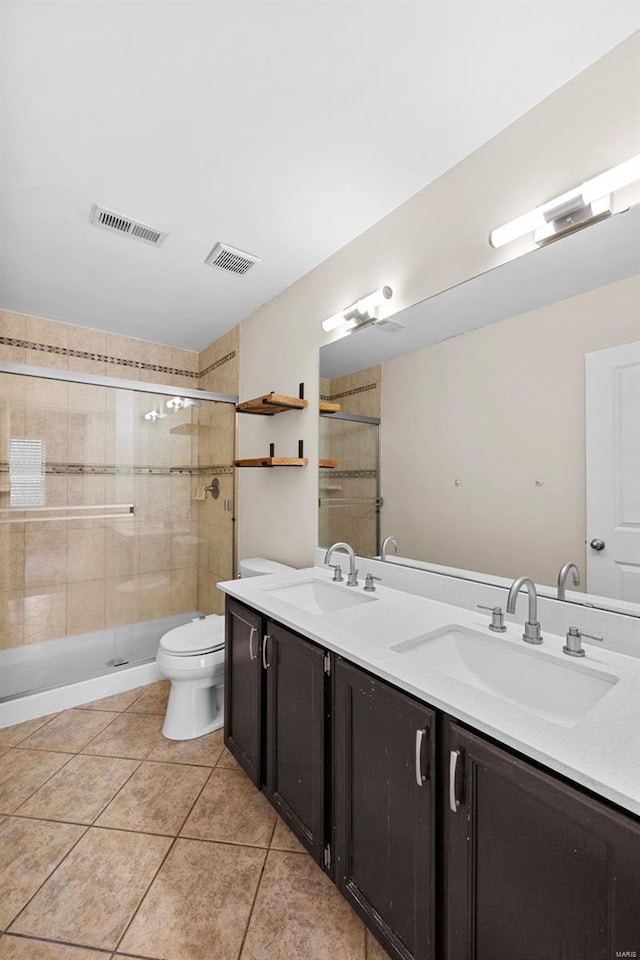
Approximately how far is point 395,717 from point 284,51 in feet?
6.05

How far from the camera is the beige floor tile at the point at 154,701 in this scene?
2.45 metres

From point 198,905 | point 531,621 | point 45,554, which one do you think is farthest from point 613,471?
point 45,554

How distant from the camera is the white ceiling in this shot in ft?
3.78

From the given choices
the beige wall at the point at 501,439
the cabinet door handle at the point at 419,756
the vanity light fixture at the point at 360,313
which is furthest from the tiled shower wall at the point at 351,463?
the cabinet door handle at the point at 419,756

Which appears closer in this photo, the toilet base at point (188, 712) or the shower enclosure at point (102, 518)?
the toilet base at point (188, 712)

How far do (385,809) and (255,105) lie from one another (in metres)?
2.12

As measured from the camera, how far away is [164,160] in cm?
163

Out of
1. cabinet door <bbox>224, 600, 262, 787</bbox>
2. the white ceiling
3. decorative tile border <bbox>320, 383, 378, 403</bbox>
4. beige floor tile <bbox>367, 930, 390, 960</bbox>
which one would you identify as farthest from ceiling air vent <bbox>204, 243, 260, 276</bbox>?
beige floor tile <bbox>367, 930, 390, 960</bbox>

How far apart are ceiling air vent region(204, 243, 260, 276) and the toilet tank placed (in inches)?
67.3

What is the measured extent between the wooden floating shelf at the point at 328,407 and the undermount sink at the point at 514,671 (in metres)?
1.27

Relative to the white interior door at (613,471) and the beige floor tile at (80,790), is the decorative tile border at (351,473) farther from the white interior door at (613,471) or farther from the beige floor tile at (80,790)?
the beige floor tile at (80,790)

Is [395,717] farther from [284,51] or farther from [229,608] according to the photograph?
[284,51]

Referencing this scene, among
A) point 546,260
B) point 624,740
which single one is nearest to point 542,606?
point 624,740

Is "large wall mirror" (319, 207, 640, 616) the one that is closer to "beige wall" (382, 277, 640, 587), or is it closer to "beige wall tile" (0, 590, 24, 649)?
"beige wall" (382, 277, 640, 587)
